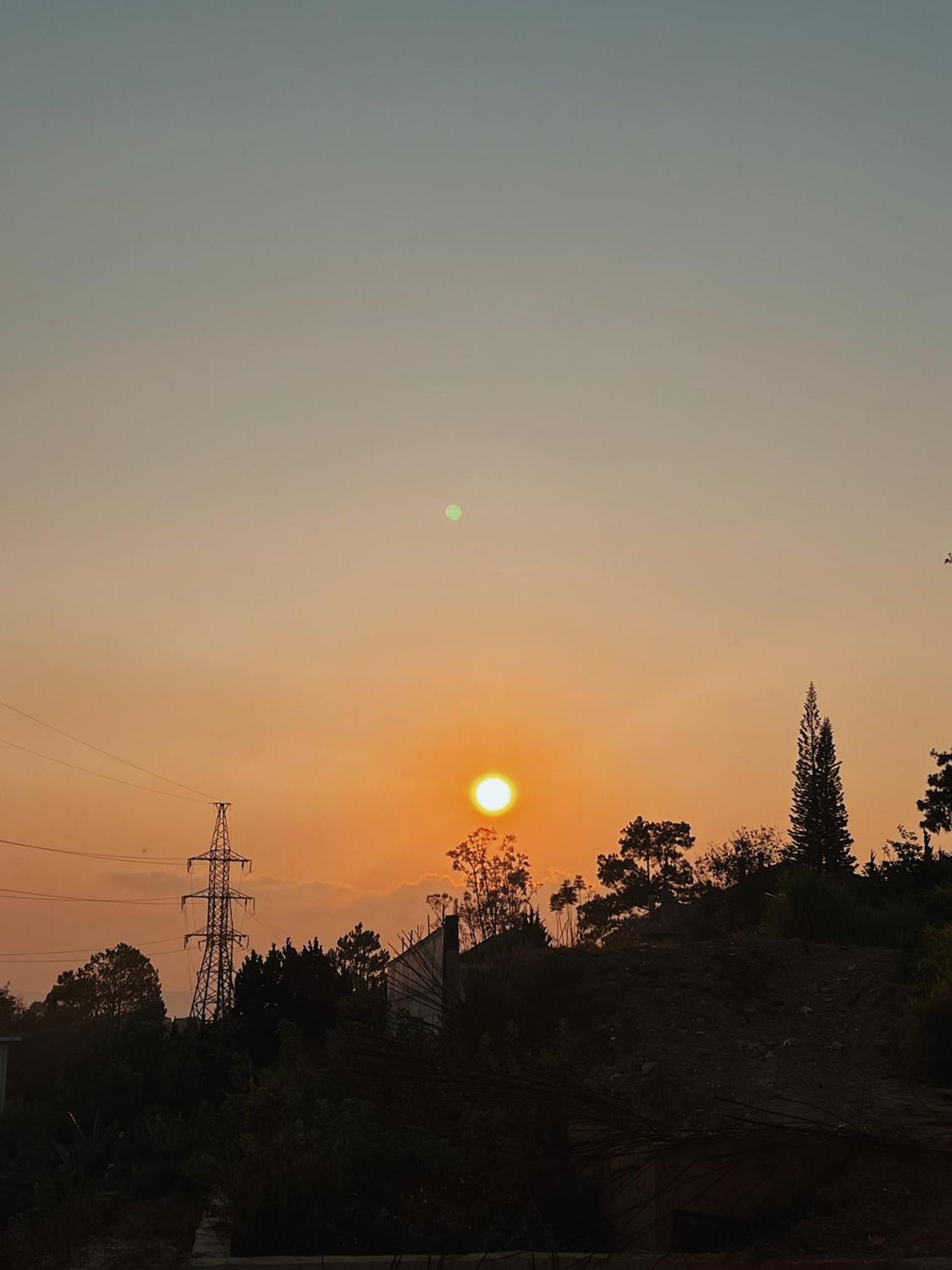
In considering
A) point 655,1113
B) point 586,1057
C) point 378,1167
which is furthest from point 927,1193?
point 586,1057

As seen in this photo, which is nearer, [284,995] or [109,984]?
[284,995]

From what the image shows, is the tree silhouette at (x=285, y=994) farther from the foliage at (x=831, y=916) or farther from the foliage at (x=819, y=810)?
the foliage at (x=819, y=810)

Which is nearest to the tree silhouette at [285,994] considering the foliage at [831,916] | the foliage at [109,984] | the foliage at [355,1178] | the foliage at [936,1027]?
the foliage at [355,1178]

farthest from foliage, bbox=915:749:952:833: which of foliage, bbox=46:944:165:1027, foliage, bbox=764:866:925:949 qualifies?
foliage, bbox=46:944:165:1027

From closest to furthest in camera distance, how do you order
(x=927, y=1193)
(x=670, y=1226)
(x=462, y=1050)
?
1. (x=462, y=1050)
2. (x=927, y=1193)
3. (x=670, y=1226)

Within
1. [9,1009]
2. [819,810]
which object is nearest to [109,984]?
[9,1009]

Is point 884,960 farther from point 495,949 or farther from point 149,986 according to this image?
point 149,986

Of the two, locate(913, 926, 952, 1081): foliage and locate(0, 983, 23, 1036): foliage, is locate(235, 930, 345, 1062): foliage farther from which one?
locate(0, 983, 23, 1036): foliage

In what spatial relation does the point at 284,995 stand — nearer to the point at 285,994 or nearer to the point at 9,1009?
the point at 285,994

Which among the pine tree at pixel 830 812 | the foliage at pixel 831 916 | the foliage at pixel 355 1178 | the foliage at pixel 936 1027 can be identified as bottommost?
the foliage at pixel 355 1178

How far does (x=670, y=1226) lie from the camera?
6977 mm

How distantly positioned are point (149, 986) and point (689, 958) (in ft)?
156

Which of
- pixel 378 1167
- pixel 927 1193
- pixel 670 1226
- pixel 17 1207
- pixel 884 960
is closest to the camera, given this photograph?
pixel 927 1193

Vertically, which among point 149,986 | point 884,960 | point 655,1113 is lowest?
point 655,1113
